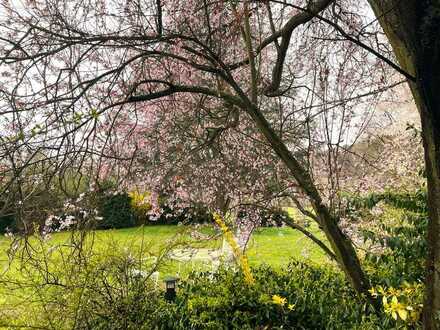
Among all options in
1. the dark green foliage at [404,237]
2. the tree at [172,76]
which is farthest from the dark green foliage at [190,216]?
the dark green foliage at [404,237]

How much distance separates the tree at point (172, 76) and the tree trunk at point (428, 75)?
18 centimetres

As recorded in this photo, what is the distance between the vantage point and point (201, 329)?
3.90m

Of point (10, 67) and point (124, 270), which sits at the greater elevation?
point (10, 67)

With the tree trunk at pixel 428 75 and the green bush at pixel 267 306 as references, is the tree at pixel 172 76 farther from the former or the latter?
the green bush at pixel 267 306

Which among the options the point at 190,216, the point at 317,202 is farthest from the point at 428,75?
the point at 190,216

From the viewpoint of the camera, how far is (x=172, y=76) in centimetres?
440

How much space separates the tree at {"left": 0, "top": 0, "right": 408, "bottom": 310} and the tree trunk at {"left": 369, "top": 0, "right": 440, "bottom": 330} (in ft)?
0.59

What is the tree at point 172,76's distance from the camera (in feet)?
8.84

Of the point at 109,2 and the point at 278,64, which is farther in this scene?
the point at 278,64

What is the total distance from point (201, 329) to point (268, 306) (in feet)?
1.95

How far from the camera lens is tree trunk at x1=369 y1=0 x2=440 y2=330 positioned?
2422mm

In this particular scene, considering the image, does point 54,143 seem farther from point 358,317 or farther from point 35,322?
point 358,317

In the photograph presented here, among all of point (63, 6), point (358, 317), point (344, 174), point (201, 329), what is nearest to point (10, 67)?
point (63, 6)

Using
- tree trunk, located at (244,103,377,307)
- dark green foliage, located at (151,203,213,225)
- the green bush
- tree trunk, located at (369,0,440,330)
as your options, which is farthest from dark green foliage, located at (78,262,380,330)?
tree trunk, located at (369,0,440,330)
